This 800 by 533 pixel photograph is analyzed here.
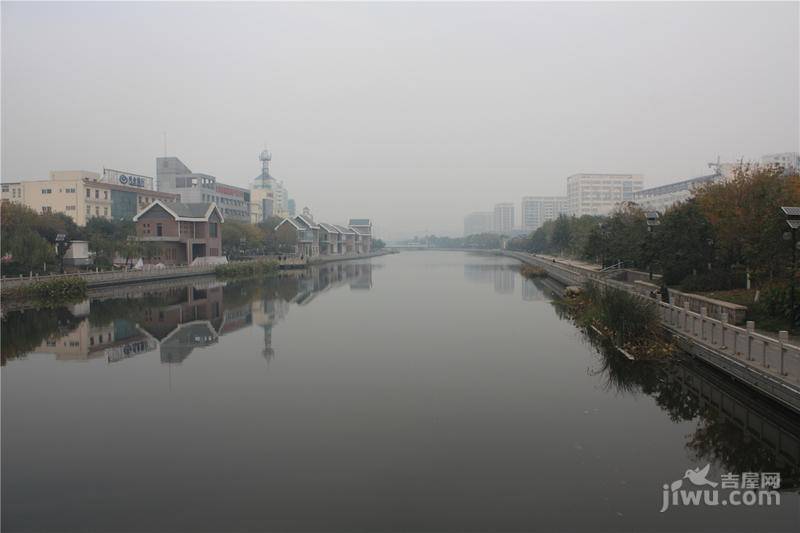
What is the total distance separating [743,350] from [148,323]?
18696mm

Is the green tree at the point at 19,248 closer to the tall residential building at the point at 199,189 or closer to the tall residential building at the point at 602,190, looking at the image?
the tall residential building at the point at 199,189

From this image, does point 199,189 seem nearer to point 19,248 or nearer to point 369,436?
point 19,248

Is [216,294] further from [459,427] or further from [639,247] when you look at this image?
[459,427]

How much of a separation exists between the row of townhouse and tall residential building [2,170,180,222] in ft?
48.0

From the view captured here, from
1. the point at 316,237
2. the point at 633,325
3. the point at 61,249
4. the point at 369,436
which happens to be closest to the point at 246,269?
the point at 61,249

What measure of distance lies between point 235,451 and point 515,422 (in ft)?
14.7

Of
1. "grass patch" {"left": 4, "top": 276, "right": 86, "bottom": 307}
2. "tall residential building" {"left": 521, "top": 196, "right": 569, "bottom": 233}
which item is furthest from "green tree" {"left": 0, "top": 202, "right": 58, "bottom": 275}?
"tall residential building" {"left": 521, "top": 196, "right": 569, "bottom": 233}

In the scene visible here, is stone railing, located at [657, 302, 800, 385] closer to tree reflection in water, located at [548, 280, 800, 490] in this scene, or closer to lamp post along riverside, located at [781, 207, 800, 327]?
tree reflection in water, located at [548, 280, 800, 490]

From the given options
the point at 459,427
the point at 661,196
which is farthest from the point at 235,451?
the point at 661,196

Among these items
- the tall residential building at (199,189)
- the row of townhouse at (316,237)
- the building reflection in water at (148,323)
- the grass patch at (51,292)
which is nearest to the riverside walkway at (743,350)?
the building reflection in water at (148,323)

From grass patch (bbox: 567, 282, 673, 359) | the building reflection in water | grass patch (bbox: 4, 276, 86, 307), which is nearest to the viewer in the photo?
grass patch (bbox: 567, 282, 673, 359)

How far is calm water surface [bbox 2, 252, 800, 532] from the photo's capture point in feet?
21.1

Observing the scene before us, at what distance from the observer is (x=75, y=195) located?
2515 inches

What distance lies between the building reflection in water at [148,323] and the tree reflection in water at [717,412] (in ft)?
29.0
